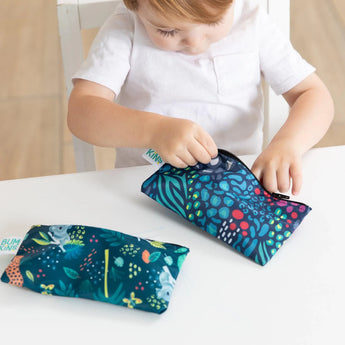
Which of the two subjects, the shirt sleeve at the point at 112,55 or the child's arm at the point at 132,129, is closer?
the child's arm at the point at 132,129

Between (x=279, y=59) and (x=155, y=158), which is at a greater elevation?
(x=279, y=59)

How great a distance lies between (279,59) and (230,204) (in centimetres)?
41

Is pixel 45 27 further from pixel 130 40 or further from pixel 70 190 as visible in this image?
pixel 70 190

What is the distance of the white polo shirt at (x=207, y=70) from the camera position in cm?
96

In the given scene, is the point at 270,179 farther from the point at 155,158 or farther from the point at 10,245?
the point at 10,245

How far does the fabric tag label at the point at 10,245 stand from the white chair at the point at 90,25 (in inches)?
18.2

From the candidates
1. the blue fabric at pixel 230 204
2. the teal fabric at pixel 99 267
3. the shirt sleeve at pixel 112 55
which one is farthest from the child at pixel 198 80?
the teal fabric at pixel 99 267

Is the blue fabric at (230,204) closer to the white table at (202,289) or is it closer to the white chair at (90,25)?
the white table at (202,289)

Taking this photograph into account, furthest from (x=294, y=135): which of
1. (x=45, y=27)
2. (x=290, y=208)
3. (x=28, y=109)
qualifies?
(x=45, y=27)

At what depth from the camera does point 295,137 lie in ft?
2.65

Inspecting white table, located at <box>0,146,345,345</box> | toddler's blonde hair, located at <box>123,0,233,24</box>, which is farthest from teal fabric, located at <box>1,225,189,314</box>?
toddler's blonde hair, located at <box>123,0,233,24</box>

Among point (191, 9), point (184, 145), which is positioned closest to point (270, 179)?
point (184, 145)

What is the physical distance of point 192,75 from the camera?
0.97m

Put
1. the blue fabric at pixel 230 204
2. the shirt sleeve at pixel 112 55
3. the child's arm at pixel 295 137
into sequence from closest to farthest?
the blue fabric at pixel 230 204 → the child's arm at pixel 295 137 → the shirt sleeve at pixel 112 55
